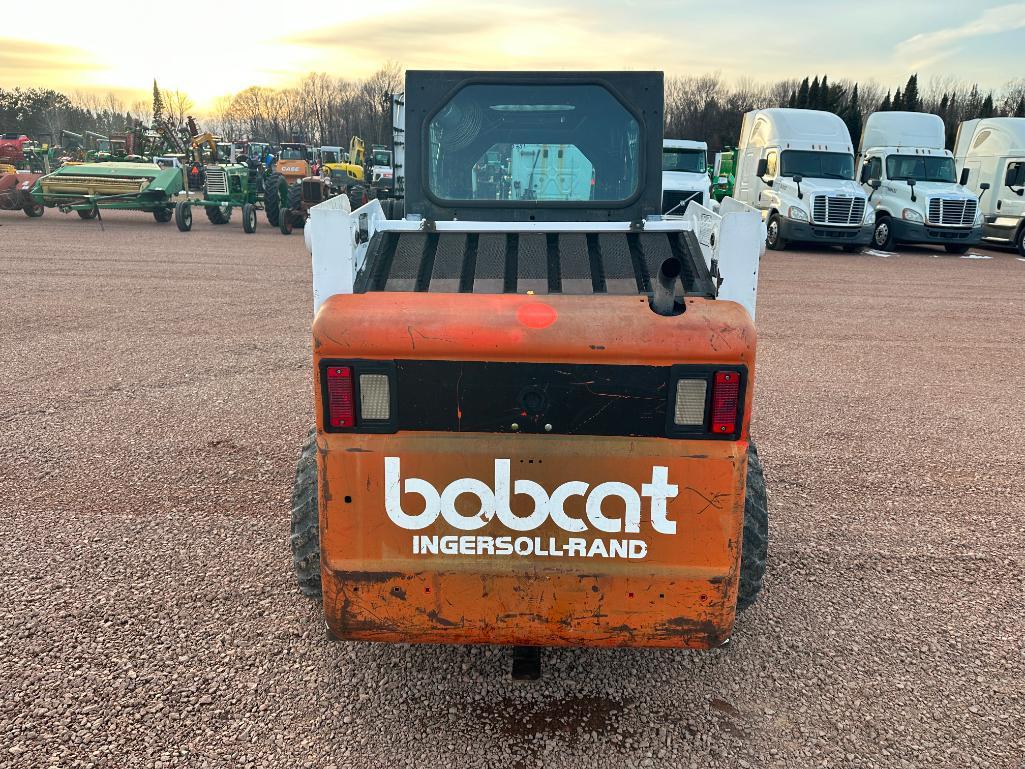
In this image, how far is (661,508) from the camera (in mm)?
2492

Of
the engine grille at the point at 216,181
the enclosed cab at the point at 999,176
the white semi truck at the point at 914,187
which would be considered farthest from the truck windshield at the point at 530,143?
the engine grille at the point at 216,181

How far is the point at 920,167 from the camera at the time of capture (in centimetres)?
1889

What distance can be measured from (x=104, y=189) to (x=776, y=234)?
653 inches

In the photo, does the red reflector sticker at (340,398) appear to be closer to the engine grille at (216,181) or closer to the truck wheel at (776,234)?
the truck wheel at (776,234)

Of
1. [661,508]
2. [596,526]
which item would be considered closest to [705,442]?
[661,508]

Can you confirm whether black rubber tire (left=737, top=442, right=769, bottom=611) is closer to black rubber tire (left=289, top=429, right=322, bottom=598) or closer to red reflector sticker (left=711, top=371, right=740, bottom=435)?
red reflector sticker (left=711, top=371, right=740, bottom=435)

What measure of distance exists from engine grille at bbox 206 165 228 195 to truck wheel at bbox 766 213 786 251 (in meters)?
14.2

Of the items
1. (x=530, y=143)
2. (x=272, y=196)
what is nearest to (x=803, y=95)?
(x=272, y=196)

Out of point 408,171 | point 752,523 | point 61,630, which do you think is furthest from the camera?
point 408,171

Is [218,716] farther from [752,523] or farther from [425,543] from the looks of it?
[752,523]

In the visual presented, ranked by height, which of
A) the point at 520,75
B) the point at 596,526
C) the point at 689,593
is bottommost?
the point at 689,593

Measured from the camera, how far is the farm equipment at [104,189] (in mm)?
19328

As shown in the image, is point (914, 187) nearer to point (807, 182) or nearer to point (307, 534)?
point (807, 182)

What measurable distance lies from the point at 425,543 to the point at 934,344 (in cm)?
860
